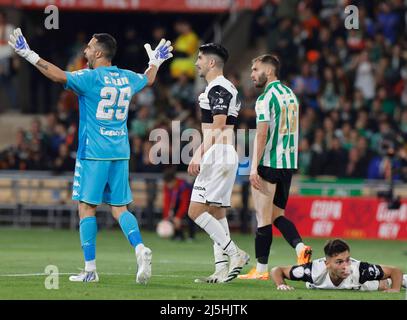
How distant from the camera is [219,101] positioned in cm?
1333

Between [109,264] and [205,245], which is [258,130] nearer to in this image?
[109,264]

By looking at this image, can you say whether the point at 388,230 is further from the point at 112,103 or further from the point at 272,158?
the point at 112,103

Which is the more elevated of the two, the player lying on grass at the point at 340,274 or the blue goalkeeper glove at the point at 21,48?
the blue goalkeeper glove at the point at 21,48

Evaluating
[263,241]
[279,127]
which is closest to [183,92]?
[279,127]

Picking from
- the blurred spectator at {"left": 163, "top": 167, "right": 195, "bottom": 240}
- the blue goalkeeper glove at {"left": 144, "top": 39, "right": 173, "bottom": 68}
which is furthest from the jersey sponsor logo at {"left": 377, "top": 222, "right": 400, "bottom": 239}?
the blue goalkeeper glove at {"left": 144, "top": 39, "right": 173, "bottom": 68}

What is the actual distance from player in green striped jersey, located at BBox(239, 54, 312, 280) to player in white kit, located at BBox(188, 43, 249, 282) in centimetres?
40

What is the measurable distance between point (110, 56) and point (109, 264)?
12.6 feet

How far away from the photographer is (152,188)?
2523cm

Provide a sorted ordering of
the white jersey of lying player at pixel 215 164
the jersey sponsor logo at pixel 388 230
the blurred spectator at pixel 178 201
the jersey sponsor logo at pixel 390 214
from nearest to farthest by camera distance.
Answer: the white jersey of lying player at pixel 215 164 → the blurred spectator at pixel 178 201 → the jersey sponsor logo at pixel 390 214 → the jersey sponsor logo at pixel 388 230

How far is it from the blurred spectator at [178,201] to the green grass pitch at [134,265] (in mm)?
379

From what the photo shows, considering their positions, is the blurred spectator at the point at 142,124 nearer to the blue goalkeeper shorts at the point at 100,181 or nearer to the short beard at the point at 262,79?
the short beard at the point at 262,79

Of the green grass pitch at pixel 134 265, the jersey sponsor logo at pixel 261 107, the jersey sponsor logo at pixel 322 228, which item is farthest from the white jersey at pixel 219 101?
the jersey sponsor logo at pixel 322 228

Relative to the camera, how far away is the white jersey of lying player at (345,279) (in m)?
12.2

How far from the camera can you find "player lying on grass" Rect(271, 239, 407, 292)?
12.1m
